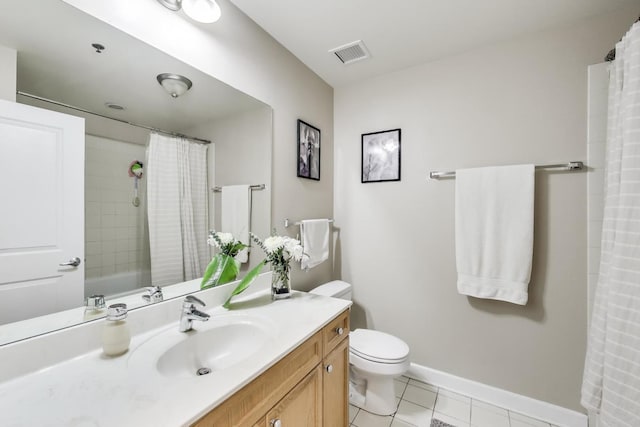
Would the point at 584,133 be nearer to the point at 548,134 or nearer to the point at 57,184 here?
the point at 548,134

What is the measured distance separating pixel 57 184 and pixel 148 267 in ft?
1.38

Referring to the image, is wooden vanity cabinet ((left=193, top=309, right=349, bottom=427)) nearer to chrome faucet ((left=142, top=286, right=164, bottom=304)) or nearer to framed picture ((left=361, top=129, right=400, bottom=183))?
chrome faucet ((left=142, top=286, right=164, bottom=304))

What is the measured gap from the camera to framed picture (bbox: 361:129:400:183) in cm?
203

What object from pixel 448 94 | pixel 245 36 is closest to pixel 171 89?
pixel 245 36

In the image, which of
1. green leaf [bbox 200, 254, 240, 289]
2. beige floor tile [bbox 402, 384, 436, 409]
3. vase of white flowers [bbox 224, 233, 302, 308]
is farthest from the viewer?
A: beige floor tile [bbox 402, 384, 436, 409]

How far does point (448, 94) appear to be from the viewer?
1.85 meters

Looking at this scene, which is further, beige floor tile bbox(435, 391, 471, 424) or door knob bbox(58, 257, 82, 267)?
beige floor tile bbox(435, 391, 471, 424)

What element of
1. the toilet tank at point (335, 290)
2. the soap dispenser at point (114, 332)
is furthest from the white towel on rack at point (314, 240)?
the soap dispenser at point (114, 332)

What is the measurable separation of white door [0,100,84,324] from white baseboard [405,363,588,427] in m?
2.09

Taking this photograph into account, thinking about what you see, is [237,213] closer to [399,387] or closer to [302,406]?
[302,406]

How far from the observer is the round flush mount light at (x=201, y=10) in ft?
3.70

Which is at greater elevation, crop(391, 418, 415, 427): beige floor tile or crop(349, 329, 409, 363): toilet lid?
crop(349, 329, 409, 363): toilet lid

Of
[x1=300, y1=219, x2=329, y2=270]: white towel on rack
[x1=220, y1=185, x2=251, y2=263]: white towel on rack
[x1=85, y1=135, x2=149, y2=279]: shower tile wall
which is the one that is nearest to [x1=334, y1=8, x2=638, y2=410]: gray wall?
[x1=300, y1=219, x2=329, y2=270]: white towel on rack

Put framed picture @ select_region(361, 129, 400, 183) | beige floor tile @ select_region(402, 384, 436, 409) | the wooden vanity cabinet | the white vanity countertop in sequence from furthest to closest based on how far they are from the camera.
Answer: framed picture @ select_region(361, 129, 400, 183) → beige floor tile @ select_region(402, 384, 436, 409) → the wooden vanity cabinet → the white vanity countertop
